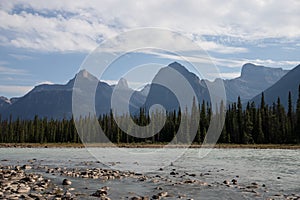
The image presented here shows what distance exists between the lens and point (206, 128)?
128 metres

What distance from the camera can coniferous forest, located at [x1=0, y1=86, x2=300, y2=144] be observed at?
109m

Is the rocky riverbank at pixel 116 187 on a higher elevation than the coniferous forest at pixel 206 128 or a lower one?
lower

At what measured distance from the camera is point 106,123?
472ft

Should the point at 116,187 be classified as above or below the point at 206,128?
below

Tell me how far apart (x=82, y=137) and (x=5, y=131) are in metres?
32.0

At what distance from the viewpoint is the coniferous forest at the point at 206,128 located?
359 feet

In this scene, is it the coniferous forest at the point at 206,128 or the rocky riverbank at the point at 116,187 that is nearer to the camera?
the rocky riverbank at the point at 116,187

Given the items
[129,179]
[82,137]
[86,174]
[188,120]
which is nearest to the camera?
[129,179]

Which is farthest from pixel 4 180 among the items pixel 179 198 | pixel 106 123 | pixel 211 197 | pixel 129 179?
pixel 106 123

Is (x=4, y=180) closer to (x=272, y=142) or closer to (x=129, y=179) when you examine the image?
(x=129, y=179)

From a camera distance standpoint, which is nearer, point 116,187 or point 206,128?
point 116,187

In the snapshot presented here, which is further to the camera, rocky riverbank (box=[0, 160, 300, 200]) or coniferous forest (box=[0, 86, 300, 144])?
coniferous forest (box=[0, 86, 300, 144])

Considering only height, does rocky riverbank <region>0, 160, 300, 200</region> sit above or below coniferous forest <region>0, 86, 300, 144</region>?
below

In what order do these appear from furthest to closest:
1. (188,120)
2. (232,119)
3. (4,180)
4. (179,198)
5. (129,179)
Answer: (188,120) → (232,119) → (129,179) → (4,180) → (179,198)
